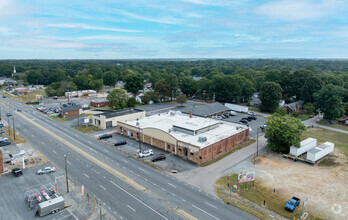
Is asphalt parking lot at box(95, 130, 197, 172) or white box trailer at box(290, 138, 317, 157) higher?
white box trailer at box(290, 138, 317, 157)

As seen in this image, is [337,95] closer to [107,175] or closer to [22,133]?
[107,175]

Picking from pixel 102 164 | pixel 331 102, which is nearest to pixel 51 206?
pixel 102 164

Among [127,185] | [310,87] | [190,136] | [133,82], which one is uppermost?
[133,82]

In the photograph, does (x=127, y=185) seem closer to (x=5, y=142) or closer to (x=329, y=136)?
(x=5, y=142)

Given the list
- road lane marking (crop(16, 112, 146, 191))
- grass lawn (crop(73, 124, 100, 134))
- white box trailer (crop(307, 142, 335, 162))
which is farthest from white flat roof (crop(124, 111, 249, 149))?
white box trailer (crop(307, 142, 335, 162))

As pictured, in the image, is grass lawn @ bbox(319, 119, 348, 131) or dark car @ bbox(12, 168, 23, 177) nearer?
dark car @ bbox(12, 168, 23, 177)

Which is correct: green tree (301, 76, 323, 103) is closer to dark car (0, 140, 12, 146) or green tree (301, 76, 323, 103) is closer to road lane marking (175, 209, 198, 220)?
road lane marking (175, 209, 198, 220)
